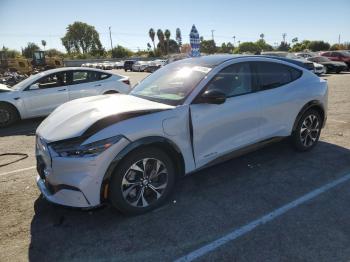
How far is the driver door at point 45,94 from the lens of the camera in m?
8.47

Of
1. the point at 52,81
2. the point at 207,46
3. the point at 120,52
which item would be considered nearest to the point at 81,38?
the point at 120,52

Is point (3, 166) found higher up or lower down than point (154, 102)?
lower down

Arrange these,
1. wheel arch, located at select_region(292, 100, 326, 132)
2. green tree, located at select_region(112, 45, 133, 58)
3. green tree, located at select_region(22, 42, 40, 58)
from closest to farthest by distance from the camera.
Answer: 1. wheel arch, located at select_region(292, 100, 326, 132)
2. green tree, located at select_region(22, 42, 40, 58)
3. green tree, located at select_region(112, 45, 133, 58)

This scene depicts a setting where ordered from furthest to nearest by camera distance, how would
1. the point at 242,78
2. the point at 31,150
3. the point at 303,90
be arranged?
the point at 31,150
the point at 303,90
the point at 242,78

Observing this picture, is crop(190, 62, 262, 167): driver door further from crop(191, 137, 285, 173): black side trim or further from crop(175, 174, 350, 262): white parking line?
crop(175, 174, 350, 262): white parking line

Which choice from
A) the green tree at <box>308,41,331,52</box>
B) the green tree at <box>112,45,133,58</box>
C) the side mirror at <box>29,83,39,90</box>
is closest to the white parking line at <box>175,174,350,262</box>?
the side mirror at <box>29,83,39,90</box>

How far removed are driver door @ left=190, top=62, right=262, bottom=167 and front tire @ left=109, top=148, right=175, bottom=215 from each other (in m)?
0.46

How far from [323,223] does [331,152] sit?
2.34 meters

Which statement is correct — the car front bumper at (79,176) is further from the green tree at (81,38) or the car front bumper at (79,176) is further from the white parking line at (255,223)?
the green tree at (81,38)

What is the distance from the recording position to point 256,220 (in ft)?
11.1

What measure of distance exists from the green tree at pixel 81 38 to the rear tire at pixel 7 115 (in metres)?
119

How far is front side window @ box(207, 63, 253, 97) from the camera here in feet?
13.4

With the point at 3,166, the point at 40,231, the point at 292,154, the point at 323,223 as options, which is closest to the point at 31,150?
the point at 3,166

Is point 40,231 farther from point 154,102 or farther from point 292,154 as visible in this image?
point 292,154
